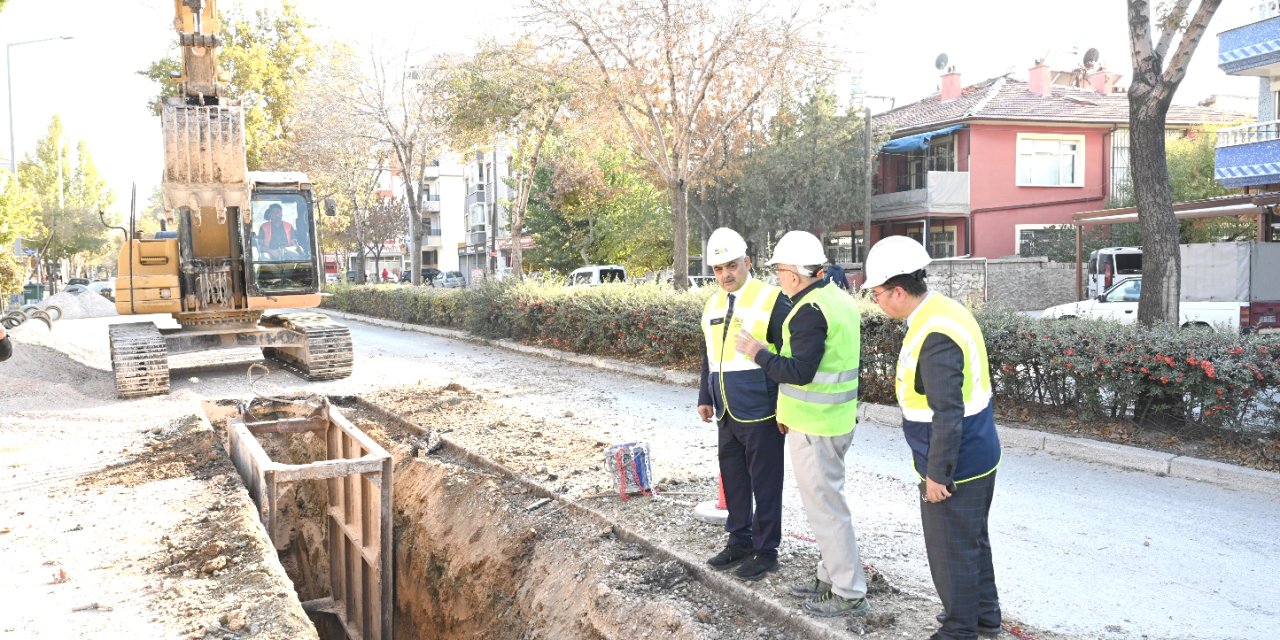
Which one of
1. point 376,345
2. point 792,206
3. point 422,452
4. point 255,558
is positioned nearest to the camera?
point 255,558

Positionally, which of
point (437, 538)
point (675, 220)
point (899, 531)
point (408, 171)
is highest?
point (408, 171)

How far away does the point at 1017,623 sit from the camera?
14.6 ft

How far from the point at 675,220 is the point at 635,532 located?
39.6 ft

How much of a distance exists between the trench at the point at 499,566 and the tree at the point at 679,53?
8.26m

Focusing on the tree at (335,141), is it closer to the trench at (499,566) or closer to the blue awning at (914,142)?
the trench at (499,566)

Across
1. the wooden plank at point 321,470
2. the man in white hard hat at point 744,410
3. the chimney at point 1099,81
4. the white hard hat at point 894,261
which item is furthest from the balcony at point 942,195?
the white hard hat at point 894,261

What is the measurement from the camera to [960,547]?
154 inches

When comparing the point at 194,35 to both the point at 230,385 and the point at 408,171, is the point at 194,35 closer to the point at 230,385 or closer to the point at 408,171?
the point at 230,385

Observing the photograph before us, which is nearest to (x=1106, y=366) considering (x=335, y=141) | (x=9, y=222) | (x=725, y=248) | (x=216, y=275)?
(x=725, y=248)

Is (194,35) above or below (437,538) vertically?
above

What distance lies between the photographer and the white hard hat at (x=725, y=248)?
5008mm

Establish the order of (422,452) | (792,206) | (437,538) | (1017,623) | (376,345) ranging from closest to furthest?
(1017,623) < (437,538) < (422,452) < (376,345) < (792,206)

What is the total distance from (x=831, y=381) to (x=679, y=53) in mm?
12371

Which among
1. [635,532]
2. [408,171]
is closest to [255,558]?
[635,532]
